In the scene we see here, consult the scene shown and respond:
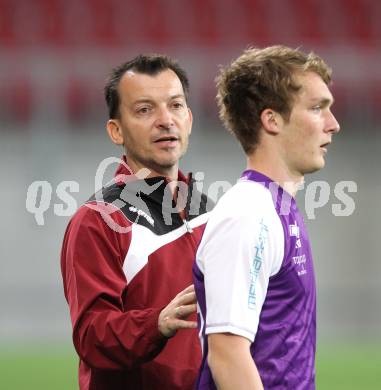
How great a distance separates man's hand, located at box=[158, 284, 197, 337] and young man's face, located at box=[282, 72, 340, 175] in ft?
1.29

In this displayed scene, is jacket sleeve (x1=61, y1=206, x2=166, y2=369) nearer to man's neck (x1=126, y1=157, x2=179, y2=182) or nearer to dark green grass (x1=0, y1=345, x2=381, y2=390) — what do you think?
man's neck (x1=126, y1=157, x2=179, y2=182)

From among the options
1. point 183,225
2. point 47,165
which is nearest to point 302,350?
point 183,225

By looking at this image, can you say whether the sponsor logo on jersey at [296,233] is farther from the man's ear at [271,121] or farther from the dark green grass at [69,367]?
the dark green grass at [69,367]

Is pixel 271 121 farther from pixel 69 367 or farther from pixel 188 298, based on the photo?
pixel 69 367

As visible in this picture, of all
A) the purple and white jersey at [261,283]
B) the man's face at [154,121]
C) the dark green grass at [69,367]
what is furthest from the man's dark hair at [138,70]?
the dark green grass at [69,367]

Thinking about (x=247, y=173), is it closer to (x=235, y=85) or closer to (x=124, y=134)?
(x=235, y=85)

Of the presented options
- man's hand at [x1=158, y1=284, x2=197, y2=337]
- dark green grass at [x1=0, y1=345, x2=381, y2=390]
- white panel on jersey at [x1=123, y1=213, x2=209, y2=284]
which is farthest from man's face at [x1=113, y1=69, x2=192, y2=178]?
dark green grass at [x1=0, y1=345, x2=381, y2=390]

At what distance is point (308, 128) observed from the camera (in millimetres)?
2137

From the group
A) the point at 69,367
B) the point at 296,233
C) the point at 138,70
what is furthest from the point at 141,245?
the point at 69,367

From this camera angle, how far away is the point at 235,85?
2240 mm

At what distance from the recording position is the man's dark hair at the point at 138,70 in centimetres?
291

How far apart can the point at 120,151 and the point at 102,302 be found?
18.5 ft

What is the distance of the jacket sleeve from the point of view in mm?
2463

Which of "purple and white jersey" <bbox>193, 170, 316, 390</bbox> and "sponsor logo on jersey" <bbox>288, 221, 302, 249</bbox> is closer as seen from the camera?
"purple and white jersey" <bbox>193, 170, 316, 390</bbox>
